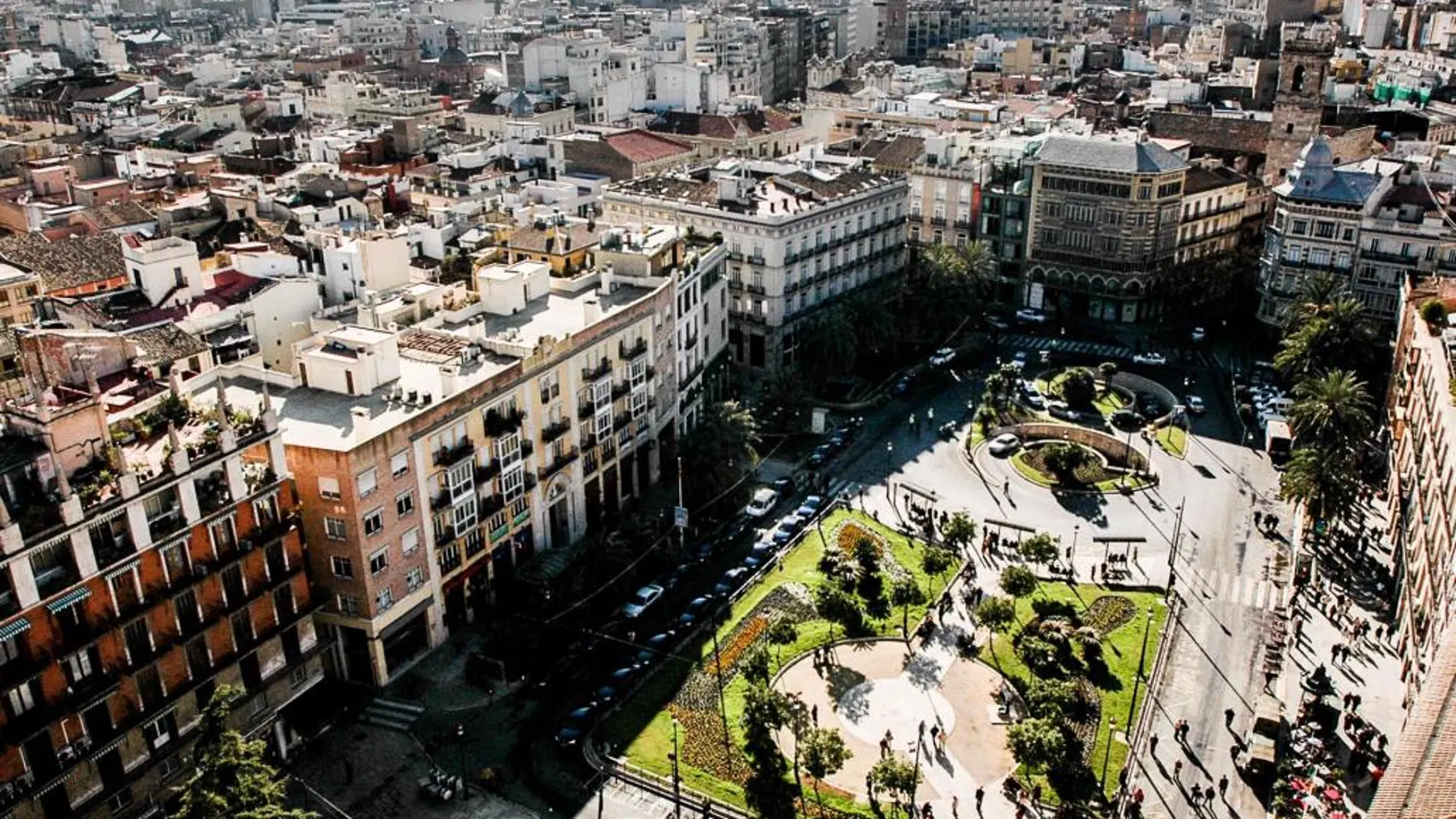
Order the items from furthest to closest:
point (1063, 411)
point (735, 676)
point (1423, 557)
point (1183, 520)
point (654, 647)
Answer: point (1063, 411), point (1183, 520), point (654, 647), point (1423, 557), point (735, 676)

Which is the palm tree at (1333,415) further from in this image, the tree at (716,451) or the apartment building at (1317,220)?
the tree at (716,451)

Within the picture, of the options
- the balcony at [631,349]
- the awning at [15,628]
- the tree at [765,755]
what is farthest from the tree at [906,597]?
the awning at [15,628]

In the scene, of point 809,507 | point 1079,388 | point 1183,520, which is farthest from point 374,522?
point 1079,388

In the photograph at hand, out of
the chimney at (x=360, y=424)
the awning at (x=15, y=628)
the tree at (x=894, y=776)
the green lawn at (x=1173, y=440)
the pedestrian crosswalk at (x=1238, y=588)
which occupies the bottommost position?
A: the pedestrian crosswalk at (x=1238, y=588)

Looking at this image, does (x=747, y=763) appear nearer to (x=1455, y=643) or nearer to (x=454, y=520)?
(x=454, y=520)

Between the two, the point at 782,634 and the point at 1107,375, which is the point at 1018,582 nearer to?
the point at 782,634

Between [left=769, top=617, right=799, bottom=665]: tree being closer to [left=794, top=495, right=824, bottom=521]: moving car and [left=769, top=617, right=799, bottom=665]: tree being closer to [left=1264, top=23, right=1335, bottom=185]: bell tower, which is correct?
[left=794, top=495, right=824, bottom=521]: moving car
